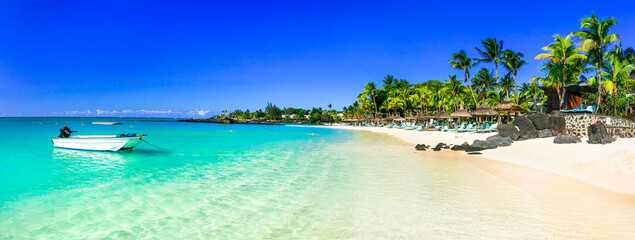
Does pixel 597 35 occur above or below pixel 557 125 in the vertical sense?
above

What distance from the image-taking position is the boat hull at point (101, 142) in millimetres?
14867

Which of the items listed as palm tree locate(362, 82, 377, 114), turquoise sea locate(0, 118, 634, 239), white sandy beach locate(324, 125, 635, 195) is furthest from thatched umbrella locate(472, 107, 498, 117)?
palm tree locate(362, 82, 377, 114)

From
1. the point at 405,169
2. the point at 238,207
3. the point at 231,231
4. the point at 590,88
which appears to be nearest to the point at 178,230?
the point at 231,231

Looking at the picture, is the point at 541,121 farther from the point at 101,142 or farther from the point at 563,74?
the point at 101,142

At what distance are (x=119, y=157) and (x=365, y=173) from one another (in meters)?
11.1

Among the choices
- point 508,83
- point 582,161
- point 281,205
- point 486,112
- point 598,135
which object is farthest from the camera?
point 508,83

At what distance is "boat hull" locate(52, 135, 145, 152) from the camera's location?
14867 millimetres

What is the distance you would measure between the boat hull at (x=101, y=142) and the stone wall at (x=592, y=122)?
71.0ft

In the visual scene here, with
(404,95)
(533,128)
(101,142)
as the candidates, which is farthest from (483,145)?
(404,95)

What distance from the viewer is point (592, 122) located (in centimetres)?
1575

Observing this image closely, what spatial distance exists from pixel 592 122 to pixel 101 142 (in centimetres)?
2383

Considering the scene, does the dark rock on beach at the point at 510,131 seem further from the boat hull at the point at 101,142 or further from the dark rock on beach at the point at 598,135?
the boat hull at the point at 101,142

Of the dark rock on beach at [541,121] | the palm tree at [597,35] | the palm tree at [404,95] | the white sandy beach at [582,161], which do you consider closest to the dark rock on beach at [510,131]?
the dark rock on beach at [541,121]

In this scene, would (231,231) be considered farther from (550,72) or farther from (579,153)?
(550,72)
